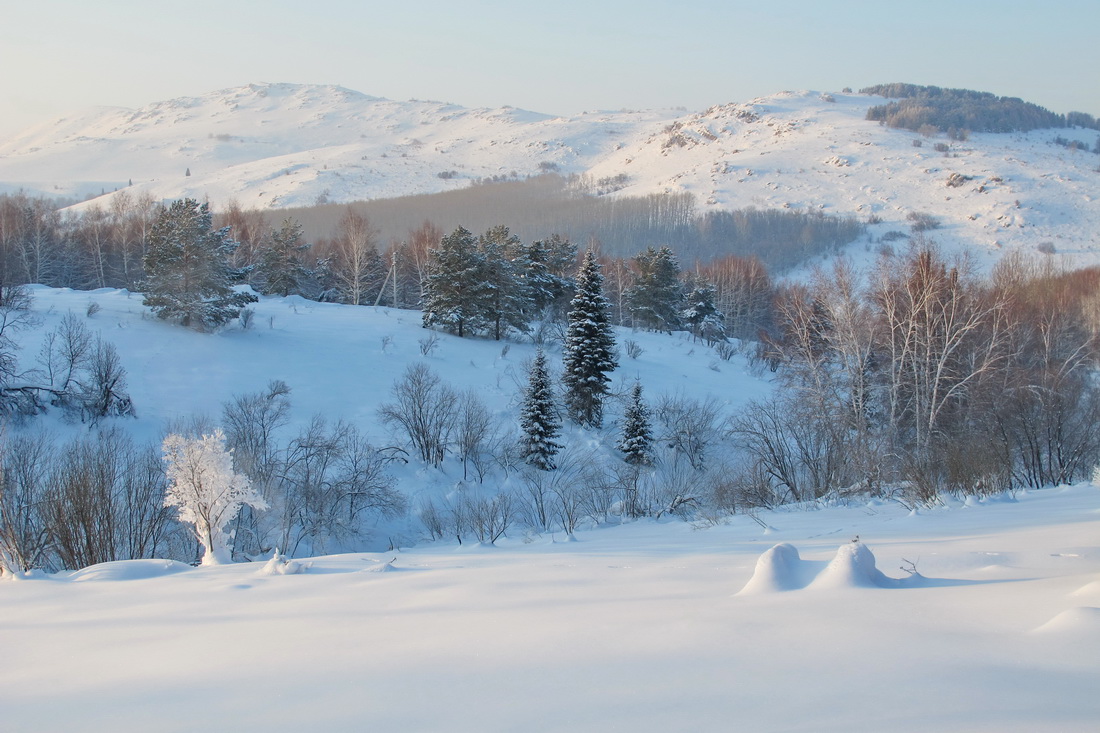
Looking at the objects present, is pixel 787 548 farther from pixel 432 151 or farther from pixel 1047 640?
pixel 432 151

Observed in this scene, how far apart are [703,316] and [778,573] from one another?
5301 centimetres

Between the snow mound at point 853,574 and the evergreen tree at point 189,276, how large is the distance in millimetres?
31793

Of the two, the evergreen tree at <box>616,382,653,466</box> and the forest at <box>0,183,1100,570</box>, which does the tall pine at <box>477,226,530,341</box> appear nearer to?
the forest at <box>0,183,1100,570</box>

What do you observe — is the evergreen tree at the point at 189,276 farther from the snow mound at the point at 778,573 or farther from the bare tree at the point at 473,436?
the snow mound at the point at 778,573

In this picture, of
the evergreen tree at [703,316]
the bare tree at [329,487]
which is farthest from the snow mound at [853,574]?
the evergreen tree at [703,316]

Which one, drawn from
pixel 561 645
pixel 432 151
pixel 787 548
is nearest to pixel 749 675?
pixel 561 645

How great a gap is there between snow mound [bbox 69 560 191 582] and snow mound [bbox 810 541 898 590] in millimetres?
6044

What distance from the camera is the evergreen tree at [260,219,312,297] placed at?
1893 inches

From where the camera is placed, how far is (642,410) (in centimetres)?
2734

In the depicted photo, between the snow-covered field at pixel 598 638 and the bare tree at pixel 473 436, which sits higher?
the snow-covered field at pixel 598 638

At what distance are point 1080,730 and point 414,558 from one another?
5914 millimetres

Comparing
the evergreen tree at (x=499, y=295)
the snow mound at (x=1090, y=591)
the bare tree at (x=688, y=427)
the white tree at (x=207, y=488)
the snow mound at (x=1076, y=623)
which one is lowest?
the bare tree at (x=688, y=427)

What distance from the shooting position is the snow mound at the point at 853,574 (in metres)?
3.72

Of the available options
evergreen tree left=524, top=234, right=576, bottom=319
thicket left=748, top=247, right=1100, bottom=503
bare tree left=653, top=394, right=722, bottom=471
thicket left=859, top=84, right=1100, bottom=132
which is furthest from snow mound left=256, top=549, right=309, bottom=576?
thicket left=859, top=84, right=1100, bottom=132
